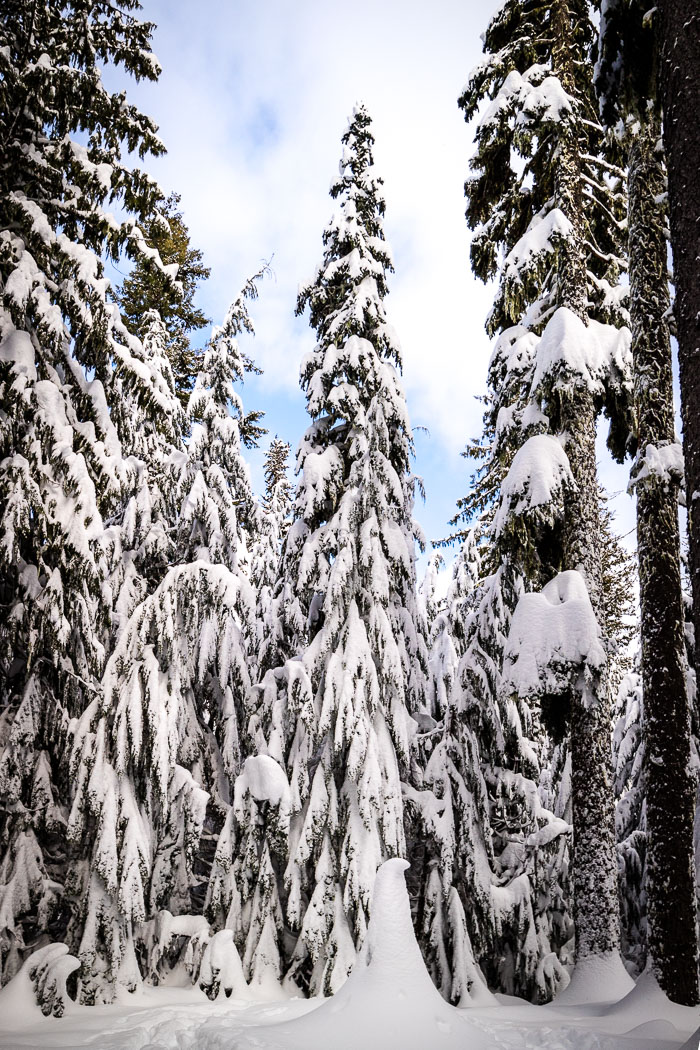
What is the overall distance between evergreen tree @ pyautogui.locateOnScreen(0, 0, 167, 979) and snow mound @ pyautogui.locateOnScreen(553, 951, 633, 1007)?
6319 mm

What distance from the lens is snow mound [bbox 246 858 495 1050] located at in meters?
4.85

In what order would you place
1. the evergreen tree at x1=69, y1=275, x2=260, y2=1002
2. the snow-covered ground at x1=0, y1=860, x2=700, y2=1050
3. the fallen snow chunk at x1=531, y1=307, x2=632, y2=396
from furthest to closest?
the evergreen tree at x1=69, y1=275, x2=260, y2=1002
the fallen snow chunk at x1=531, y1=307, x2=632, y2=396
the snow-covered ground at x1=0, y1=860, x2=700, y2=1050

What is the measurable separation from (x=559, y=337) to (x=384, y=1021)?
7042 millimetres

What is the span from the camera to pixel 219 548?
13.1 meters

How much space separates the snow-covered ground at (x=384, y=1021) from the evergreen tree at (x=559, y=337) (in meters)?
1.49

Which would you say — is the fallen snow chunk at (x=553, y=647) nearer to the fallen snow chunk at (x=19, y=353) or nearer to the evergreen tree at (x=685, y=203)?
the evergreen tree at (x=685, y=203)

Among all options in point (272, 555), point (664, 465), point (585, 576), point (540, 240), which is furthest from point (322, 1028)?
point (272, 555)

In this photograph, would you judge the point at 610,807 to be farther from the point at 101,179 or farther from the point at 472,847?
the point at 101,179

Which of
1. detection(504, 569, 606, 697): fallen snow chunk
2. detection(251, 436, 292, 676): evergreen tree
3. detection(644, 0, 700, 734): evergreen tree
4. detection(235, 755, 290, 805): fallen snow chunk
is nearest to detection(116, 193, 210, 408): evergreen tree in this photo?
detection(251, 436, 292, 676): evergreen tree

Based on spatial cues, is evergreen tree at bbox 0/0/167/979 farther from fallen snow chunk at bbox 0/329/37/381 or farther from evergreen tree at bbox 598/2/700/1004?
evergreen tree at bbox 598/2/700/1004

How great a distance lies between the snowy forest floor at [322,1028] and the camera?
502 centimetres

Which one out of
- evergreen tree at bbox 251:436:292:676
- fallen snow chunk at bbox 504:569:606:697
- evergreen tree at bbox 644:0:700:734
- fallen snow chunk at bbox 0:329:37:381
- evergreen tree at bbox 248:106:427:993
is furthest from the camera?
evergreen tree at bbox 251:436:292:676

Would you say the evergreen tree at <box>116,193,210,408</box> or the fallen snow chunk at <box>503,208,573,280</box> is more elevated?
the evergreen tree at <box>116,193,210,408</box>

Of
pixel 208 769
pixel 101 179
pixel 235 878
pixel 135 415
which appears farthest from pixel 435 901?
pixel 101 179
